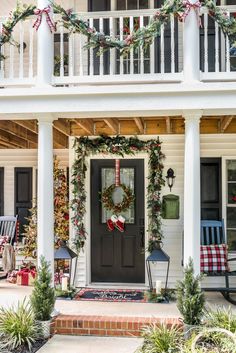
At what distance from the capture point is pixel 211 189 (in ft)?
25.3

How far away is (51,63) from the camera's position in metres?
5.71

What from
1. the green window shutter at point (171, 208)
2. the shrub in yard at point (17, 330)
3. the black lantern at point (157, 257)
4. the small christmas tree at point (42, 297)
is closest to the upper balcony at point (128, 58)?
the green window shutter at point (171, 208)

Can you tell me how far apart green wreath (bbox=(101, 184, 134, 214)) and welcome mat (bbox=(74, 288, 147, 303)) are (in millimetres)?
1420

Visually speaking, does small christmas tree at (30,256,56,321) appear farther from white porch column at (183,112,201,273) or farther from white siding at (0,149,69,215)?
white siding at (0,149,69,215)

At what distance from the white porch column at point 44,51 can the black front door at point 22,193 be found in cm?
395

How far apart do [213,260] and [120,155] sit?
8.00ft

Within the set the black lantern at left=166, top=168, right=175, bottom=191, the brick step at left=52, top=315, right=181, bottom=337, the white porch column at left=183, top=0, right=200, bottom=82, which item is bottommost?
the brick step at left=52, top=315, right=181, bottom=337

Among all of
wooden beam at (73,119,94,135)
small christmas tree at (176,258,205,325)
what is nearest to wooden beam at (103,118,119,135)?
wooden beam at (73,119,94,135)

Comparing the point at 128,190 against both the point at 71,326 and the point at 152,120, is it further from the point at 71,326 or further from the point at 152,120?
the point at 71,326

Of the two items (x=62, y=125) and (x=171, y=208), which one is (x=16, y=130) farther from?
(x=171, y=208)

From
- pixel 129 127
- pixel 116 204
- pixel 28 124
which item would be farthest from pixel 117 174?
pixel 28 124

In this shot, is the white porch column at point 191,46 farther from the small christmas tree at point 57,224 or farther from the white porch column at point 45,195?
the small christmas tree at point 57,224

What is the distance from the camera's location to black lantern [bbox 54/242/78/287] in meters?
6.96

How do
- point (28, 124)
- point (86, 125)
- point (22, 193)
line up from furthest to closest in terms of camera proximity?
point (22, 193) < point (86, 125) < point (28, 124)
